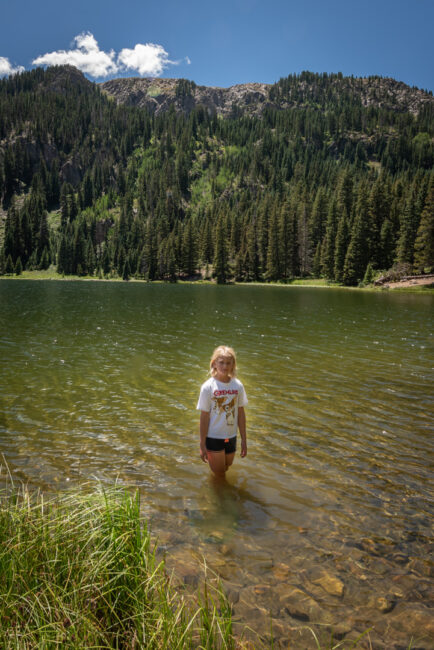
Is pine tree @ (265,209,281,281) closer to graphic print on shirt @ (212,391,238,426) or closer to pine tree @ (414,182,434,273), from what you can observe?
pine tree @ (414,182,434,273)

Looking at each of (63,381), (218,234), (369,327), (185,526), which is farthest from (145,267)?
(185,526)

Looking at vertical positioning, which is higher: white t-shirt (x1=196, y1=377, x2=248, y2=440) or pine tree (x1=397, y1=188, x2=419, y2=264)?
pine tree (x1=397, y1=188, x2=419, y2=264)

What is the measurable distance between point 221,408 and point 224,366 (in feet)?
2.88

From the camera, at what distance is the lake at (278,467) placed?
488 cm

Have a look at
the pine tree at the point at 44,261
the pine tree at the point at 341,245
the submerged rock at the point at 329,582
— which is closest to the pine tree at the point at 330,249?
the pine tree at the point at 341,245

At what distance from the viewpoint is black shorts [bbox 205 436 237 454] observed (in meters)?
7.26

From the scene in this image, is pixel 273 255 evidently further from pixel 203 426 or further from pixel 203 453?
pixel 203 426

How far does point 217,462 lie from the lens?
747 centimetres

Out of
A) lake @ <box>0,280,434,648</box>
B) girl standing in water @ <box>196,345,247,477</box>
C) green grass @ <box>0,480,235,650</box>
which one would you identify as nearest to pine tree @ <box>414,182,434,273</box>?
lake @ <box>0,280,434,648</box>

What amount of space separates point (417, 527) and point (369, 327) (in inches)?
1059

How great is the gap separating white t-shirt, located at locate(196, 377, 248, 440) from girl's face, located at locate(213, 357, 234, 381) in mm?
198

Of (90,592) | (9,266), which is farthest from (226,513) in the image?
(9,266)

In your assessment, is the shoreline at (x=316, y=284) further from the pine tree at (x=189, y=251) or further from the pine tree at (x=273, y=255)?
the pine tree at (x=189, y=251)

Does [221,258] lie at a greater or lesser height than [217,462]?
greater
